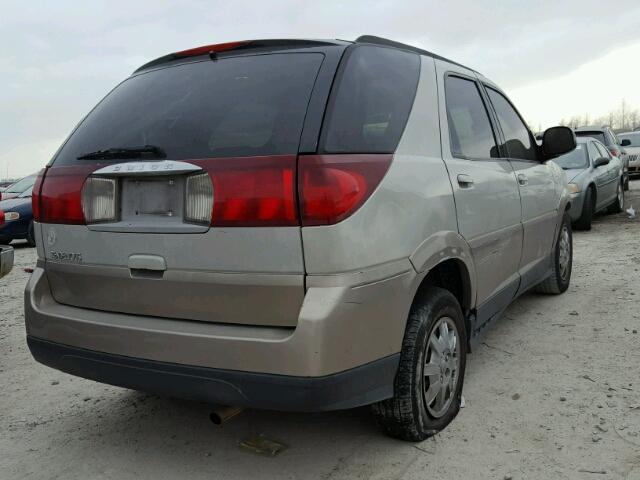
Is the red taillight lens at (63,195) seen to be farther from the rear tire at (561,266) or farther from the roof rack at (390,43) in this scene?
the rear tire at (561,266)

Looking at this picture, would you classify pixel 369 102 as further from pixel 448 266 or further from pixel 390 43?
pixel 448 266

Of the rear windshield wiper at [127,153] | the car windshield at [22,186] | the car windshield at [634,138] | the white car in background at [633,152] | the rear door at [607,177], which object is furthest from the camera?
the car windshield at [634,138]

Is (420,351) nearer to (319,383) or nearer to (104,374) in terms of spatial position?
(319,383)

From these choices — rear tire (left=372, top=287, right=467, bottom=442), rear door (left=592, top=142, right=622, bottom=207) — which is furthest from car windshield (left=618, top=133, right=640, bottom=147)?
rear tire (left=372, top=287, right=467, bottom=442)

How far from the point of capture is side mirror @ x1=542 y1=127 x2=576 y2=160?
14.6ft

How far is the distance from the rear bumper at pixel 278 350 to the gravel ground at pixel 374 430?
18.5 inches

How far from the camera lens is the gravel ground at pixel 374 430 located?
2520 mm

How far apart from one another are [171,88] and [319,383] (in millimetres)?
1491

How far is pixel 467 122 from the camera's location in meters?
3.32

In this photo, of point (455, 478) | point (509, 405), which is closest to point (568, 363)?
point (509, 405)

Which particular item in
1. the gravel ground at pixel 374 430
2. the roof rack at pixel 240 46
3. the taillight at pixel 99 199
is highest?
the roof rack at pixel 240 46

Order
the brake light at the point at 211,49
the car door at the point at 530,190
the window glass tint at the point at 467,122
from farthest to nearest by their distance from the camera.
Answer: the car door at the point at 530,190
the window glass tint at the point at 467,122
the brake light at the point at 211,49

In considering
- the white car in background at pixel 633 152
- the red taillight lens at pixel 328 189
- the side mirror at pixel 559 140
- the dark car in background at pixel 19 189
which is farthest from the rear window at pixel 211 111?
the white car in background at pixel 633 152

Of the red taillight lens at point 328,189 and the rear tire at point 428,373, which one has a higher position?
the red taillight lens at point 328,189
